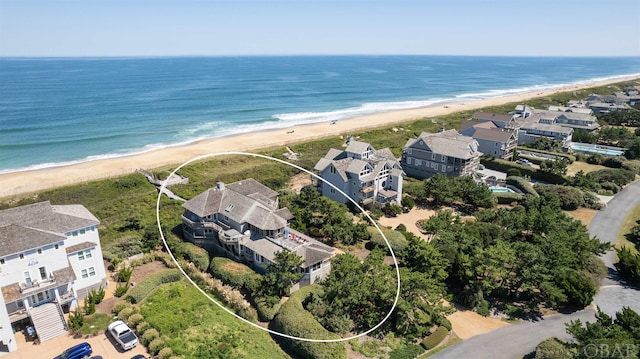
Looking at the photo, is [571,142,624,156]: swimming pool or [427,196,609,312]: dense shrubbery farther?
[571,142,624,156]: swimming pool

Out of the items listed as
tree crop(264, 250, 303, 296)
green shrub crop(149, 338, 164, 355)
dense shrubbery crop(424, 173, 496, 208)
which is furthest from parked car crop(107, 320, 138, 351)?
dense shrubbery crop(424, 173, 496, 208)

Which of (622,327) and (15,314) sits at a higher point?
(622,327)

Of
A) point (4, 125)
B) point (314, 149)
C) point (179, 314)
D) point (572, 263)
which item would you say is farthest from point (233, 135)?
point (572, 263)

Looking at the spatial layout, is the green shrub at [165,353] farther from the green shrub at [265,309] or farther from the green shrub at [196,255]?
the green shrub at [196,255]

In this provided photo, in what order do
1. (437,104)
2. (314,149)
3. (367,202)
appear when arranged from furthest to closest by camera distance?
(437,104), (314,149), (367,202)

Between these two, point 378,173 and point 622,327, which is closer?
point 622,327

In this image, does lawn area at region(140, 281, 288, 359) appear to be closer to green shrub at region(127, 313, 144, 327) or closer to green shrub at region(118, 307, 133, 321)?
green shrub at region(127, 313, 144, 327)

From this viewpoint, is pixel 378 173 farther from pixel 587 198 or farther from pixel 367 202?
pixel 587 198
